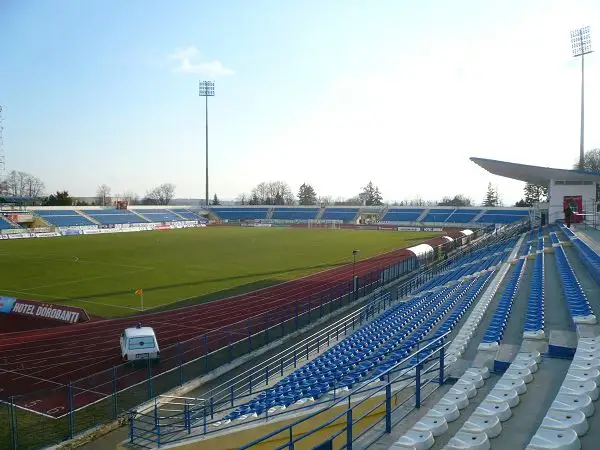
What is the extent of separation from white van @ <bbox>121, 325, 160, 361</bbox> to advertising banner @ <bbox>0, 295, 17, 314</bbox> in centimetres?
1042

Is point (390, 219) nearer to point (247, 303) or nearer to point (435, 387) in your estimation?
point (247, 303)

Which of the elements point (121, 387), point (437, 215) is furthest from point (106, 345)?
point (437, 215)

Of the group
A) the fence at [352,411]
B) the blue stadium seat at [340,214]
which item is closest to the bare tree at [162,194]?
the blue stadium seat at [340,214]

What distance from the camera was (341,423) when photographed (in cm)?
744

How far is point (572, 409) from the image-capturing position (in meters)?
5.50

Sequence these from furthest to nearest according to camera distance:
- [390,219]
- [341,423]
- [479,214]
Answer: [390,219] < [479,214] < [341,423]

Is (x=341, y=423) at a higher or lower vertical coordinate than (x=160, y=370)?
higher

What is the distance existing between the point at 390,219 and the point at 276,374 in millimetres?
86325

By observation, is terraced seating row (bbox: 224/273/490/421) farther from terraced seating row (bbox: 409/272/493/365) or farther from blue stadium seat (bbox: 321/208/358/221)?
blue stadium seat (bbox: 321/208/358/221)

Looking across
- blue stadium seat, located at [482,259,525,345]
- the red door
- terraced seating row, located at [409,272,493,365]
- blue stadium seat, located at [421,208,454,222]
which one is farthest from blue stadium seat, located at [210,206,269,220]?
blue stadium seat, located at [482,259,525,345]

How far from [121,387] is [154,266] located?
24.6m

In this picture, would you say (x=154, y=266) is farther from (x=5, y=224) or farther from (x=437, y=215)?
(x=437, y=215)

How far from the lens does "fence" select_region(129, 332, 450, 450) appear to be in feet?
19.2

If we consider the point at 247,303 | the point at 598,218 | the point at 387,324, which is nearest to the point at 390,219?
the point at 598,218
